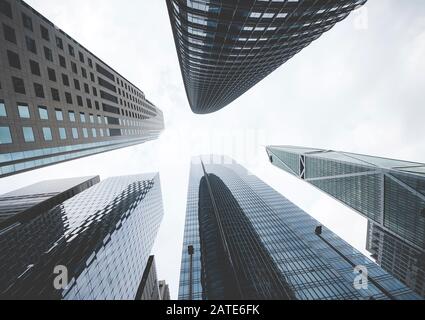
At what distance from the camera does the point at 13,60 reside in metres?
20.9

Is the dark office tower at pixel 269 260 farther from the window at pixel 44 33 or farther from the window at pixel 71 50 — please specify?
the window at pixel 44 33

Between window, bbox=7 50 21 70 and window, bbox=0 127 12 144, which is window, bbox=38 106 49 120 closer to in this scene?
window, bbox=7 50 21 70

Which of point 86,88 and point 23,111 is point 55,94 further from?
point 86,88

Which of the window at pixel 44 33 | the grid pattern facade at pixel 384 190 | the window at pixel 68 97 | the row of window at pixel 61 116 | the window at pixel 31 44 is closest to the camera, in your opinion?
the row of window at pixel 61 116

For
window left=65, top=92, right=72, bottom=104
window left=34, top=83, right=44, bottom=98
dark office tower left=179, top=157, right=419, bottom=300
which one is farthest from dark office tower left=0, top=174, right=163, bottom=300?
window left=65, top=92, right=72, bottom=104

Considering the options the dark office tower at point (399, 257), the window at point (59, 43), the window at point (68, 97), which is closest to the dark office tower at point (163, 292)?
the window at point (68, 97)

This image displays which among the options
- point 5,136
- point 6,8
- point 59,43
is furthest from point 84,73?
point 5,136

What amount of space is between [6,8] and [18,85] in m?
7.26

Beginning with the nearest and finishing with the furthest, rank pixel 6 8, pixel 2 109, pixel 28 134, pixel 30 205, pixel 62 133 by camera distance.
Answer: pixel 2 109, pixel 6 8, pixel 28 134, pixel 62 133, pixel 30 205

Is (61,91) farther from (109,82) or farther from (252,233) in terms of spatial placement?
(252,233)

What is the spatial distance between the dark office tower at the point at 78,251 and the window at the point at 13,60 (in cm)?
2792

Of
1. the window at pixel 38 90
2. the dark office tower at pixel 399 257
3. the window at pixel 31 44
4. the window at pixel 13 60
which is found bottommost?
the dark office tower at pixel 399 257

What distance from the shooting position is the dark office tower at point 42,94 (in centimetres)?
2036
